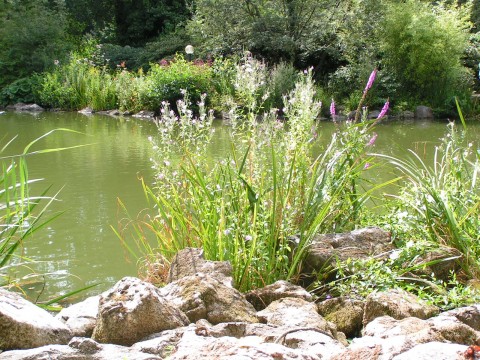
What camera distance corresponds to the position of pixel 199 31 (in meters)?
21.9

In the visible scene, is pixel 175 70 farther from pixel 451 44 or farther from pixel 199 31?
pixel 451 44

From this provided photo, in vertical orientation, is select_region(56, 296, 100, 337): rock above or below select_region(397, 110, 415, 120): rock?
above

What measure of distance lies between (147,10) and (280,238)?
26664 mm

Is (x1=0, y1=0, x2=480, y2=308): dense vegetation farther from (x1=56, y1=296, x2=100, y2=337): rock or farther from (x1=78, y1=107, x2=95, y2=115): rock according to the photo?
(x1=56, y1=296, x2=100, y2=337): rock

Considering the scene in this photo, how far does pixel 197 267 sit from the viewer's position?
2.98 metres

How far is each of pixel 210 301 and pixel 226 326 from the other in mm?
283

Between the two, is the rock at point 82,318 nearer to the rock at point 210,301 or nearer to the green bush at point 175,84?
the rock at point 210,301

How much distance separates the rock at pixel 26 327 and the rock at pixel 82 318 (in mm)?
136

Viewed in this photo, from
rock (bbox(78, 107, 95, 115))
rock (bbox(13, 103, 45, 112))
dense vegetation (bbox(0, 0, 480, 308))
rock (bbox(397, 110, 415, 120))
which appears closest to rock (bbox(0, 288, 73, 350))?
dense vegetation (bbox(0, 0, 480, 308))

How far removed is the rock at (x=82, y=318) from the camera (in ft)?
8.16

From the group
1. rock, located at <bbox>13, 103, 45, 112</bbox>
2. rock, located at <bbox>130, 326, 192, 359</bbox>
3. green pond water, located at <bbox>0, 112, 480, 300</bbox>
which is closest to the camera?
rock, located at <bbox>130, 326, 192, 359</bbox>

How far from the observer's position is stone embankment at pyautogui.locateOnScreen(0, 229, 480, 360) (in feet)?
6.06

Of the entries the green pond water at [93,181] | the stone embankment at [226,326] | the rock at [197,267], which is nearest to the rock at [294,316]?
the stone embankment at [226,326]

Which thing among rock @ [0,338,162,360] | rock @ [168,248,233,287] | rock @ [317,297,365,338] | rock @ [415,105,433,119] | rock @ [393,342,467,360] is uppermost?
rock @ [393,342,467,360]
